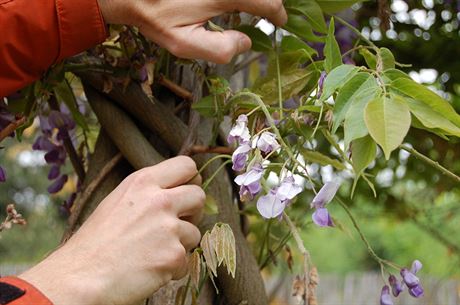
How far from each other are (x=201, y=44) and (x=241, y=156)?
7.1 inches

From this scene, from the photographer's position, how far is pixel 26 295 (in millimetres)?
742

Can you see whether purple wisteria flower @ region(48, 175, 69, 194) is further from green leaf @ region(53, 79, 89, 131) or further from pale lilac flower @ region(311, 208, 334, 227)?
pale lilac flower @ region(311, 208, 334, 227)

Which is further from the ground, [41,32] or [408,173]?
[41,32]

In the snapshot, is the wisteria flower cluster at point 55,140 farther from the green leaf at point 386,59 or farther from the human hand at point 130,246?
the green leaf at point 386,59

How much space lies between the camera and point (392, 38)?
1773 mm

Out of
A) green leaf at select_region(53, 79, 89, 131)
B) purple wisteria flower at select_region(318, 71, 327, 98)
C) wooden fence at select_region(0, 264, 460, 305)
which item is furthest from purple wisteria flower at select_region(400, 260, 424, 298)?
wooden fence at select_region(0, 264, 460, 305)

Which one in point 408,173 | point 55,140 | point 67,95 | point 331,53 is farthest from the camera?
point 408,173

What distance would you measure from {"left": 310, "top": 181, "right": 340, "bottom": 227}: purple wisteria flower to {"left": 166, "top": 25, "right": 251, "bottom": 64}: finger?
0.77 ft

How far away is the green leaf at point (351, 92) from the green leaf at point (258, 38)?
0.32 metres

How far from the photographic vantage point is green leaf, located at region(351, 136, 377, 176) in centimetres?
70

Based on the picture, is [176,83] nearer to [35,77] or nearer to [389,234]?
[35,77]

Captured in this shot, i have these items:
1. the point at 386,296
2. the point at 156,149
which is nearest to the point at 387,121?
the point at 386,296

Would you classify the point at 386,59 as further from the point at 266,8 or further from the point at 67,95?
the point at 67,95

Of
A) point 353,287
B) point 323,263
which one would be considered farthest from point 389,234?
point 353,287
